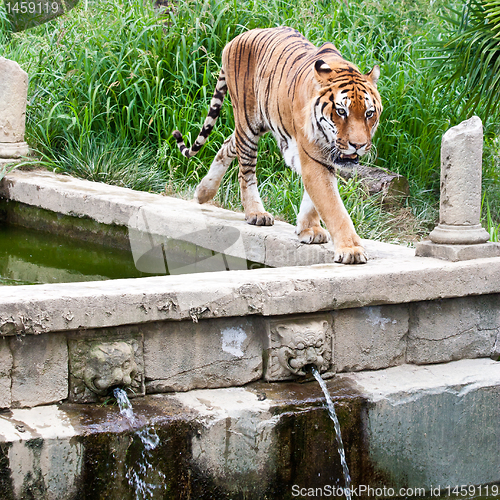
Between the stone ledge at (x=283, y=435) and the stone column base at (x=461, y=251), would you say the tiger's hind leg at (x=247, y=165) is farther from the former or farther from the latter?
the stone ledge at (x=283, y=435)

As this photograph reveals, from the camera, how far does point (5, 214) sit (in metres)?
5.82

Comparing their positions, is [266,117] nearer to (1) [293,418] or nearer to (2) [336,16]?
(1) [293,418]

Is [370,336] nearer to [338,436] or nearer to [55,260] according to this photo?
[338,436]

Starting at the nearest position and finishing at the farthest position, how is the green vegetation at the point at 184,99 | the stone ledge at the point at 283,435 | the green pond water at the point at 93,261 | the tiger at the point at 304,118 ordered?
the stone ledge at the point at 283,435, the tiger at the point at 304,118, the green pond water at the point at 93,261, the green vegetation at the point at 184,99

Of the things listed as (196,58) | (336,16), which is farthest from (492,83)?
(196,58)

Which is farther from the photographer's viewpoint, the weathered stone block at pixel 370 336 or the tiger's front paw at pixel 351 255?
the tiger's front paw at pixel 351 255

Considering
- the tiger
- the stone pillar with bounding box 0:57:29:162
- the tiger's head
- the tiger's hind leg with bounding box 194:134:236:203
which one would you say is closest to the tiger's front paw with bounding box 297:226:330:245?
the tiger

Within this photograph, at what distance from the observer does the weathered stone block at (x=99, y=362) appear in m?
2.80

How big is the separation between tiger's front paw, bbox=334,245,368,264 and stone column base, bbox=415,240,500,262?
1.12ft

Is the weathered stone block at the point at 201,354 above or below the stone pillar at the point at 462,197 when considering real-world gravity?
below

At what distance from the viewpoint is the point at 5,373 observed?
2.70 meters

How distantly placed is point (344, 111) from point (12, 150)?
3.67 m

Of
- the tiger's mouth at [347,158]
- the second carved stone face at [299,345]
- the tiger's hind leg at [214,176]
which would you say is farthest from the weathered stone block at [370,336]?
the tiger's hind leg at [214,176]

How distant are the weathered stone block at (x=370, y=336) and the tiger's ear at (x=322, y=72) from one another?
1.25 metres
